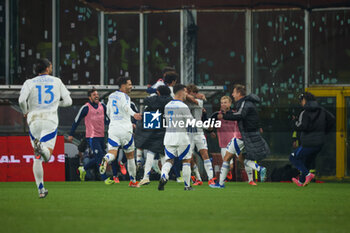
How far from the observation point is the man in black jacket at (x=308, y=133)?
13.3 metres

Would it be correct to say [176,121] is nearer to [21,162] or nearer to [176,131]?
[176,131]

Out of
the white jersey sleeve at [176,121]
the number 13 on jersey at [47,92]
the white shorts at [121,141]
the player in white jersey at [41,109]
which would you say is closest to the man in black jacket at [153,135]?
the white shorts at [121,141]

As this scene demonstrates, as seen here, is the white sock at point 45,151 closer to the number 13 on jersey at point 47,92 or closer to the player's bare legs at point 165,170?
the number 13 on jersey at point 47,92

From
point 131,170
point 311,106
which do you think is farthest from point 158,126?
point 311,106

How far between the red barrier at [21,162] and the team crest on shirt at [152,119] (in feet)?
10.3

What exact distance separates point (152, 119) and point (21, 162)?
402 centimetres

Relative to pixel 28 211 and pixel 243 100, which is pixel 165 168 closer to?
pixel 243 100

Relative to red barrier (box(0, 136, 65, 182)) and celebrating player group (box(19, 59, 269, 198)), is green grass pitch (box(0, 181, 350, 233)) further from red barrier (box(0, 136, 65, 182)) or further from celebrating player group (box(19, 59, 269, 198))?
red barrier (box(0, 136, 65, 182))

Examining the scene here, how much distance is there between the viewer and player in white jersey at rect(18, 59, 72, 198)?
9.48m

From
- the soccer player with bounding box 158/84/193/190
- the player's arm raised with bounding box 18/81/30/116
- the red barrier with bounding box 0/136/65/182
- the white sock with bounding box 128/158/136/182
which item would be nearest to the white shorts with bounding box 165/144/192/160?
the soccer player with bounding box 158/84/193/190

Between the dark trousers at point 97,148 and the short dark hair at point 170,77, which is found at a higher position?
the short dark hair at point 170,77

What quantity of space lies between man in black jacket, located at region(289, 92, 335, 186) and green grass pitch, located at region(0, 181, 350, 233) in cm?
252

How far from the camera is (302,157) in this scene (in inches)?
524

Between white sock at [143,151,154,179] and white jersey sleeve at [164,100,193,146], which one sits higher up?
white jersey sleeve at [164,100,193,146]
